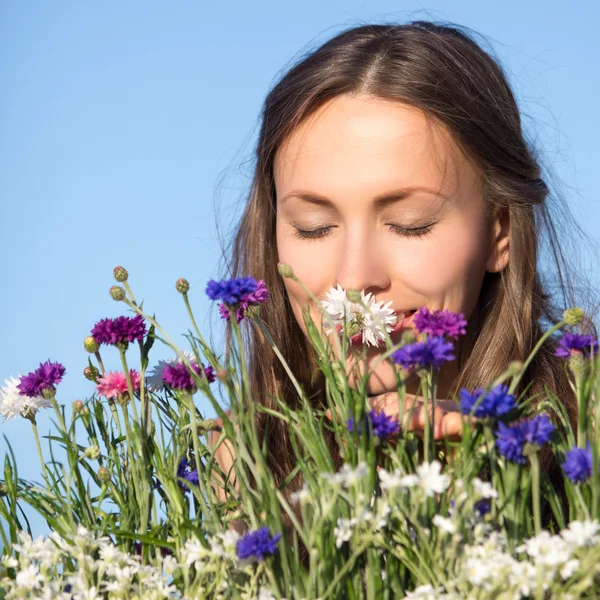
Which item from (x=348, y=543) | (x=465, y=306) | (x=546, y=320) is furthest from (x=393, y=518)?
(x=546, y=320)

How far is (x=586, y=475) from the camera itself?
88 centimetres

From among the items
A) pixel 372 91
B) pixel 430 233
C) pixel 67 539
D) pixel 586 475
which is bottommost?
pixel 67 539

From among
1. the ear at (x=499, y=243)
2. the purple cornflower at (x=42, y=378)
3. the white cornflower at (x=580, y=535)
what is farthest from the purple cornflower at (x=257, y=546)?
the ear at (x=499, y=243)

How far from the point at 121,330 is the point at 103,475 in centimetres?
21

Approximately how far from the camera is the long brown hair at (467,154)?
2041 millimetres

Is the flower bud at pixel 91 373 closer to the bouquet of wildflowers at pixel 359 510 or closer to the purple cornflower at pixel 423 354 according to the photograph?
the bouquet of wildflowers at pixel 359 510

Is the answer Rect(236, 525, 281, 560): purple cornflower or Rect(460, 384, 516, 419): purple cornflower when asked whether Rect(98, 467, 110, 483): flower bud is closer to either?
Rect(236, 525, 281, 560): purple cornflower

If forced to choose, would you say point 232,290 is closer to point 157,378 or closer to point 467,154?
point 157,378

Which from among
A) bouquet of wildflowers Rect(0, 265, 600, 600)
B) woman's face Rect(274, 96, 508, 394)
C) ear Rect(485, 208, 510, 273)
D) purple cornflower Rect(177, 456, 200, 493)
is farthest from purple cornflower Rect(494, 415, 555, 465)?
ear Rect(485, 208, 510, 273)

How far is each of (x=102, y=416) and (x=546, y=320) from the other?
1.35 meters

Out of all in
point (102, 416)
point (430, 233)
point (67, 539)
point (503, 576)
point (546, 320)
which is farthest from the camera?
point (546, 320)

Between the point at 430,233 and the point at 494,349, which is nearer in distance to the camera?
the point at 430,233

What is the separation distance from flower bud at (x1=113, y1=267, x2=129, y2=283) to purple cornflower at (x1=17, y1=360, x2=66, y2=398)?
19cm

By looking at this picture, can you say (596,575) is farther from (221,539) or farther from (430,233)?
(430,233)
